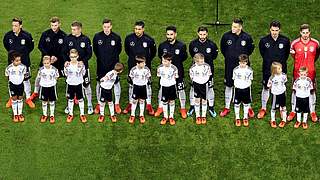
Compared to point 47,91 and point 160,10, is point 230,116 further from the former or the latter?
point 160,10

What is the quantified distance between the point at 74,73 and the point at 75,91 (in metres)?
0.37

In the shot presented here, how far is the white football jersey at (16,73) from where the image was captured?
1464 cm

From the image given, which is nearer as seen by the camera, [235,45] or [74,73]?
[74,73]

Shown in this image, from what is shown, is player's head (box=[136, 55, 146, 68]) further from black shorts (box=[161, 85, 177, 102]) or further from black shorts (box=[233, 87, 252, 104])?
black shorts (box=[233, 87, 252, 104])

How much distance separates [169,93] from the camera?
577 inches

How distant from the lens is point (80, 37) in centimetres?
1489

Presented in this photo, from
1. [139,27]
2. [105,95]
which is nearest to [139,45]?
[139,27]

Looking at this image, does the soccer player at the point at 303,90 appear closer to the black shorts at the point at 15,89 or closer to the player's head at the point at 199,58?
the player's head at the point at 199,58

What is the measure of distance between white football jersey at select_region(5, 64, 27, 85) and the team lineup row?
20 mm

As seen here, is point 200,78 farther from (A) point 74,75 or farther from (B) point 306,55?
(A) point 74,75

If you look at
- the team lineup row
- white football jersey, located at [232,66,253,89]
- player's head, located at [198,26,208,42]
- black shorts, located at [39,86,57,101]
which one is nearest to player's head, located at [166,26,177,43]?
the team lineup row

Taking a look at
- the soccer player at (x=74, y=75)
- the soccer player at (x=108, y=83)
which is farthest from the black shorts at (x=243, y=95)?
the soccer player at (x=74, y=75)

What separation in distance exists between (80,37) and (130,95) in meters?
1.57

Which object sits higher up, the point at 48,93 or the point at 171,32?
the point at 171,32
